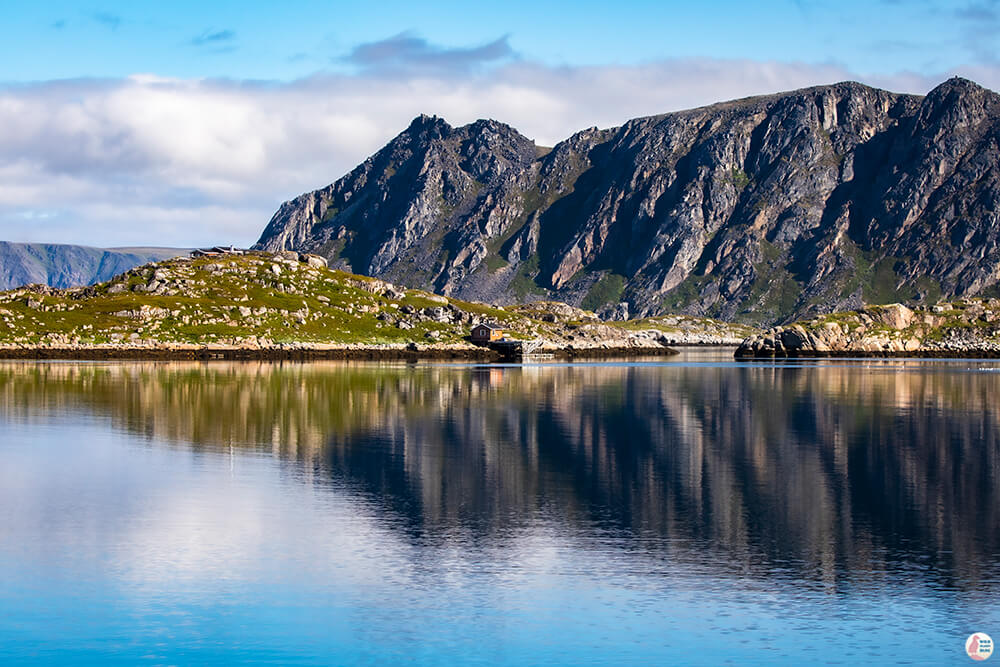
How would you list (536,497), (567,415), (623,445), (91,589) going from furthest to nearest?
(567,415) < (623,445) < (536,497) < (91,589)

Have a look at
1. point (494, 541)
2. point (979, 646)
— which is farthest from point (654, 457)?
point (979, 646)

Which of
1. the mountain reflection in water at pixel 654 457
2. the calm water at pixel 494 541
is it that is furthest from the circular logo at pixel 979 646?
the mountain reflection in water at pixel 654 457

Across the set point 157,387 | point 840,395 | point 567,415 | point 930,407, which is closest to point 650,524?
point 567,415

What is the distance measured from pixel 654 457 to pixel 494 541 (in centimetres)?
2460

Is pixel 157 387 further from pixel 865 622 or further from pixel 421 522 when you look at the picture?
pixel 865 622

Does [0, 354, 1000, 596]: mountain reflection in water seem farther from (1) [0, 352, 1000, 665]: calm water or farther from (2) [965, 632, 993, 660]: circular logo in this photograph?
(2) [965, 632, 993, 660]: circular logo

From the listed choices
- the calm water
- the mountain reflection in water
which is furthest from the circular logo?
the mountain reflection in water

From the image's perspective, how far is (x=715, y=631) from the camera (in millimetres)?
26531

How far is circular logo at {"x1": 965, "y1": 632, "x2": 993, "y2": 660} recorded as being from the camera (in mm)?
24750

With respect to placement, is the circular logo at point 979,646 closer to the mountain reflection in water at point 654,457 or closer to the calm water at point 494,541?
the calm water at point 494,541

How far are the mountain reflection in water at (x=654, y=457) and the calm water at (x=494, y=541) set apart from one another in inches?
10.5

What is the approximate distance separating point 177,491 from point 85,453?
1635 cm

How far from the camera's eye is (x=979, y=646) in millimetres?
25234

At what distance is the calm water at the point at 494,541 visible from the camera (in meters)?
26.1
